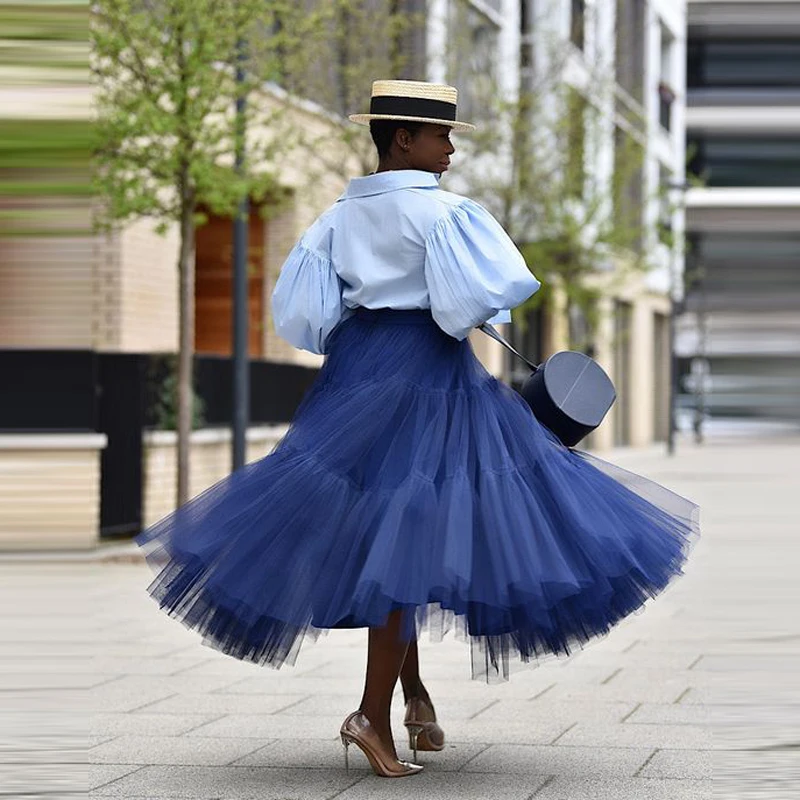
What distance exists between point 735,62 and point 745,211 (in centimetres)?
493

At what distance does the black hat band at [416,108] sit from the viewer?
5.81 meters

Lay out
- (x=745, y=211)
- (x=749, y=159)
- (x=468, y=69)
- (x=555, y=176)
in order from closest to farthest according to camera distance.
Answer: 1. (x=468, y=69)
2. (x=555, y=176)
3. (x=745, y=211)
4. (x=749, y=159)

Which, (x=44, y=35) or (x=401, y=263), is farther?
(x=401, y=263)

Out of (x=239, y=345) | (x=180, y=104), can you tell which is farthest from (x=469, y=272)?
(x=239, y=345)

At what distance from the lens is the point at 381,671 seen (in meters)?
5.57

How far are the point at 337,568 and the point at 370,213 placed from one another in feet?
3.71

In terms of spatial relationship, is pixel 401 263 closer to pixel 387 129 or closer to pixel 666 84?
pixel 387 129

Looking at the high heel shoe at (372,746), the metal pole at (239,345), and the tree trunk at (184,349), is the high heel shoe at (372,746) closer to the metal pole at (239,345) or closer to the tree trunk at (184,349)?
the tree trunk at (184,349)

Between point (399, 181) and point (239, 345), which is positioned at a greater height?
point (399, 181)

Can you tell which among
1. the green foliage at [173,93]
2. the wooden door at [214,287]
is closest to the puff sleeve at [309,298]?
the green foliage at [173,93]

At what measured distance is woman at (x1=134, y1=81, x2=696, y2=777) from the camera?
532cm

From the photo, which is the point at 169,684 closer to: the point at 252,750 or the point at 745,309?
the point at 252,750

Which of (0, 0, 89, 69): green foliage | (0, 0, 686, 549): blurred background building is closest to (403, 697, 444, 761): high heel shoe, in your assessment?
(0, 0, 686, 549): blurred background building

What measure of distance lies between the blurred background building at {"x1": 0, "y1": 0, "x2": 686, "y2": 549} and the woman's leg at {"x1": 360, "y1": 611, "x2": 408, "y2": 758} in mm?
1252
